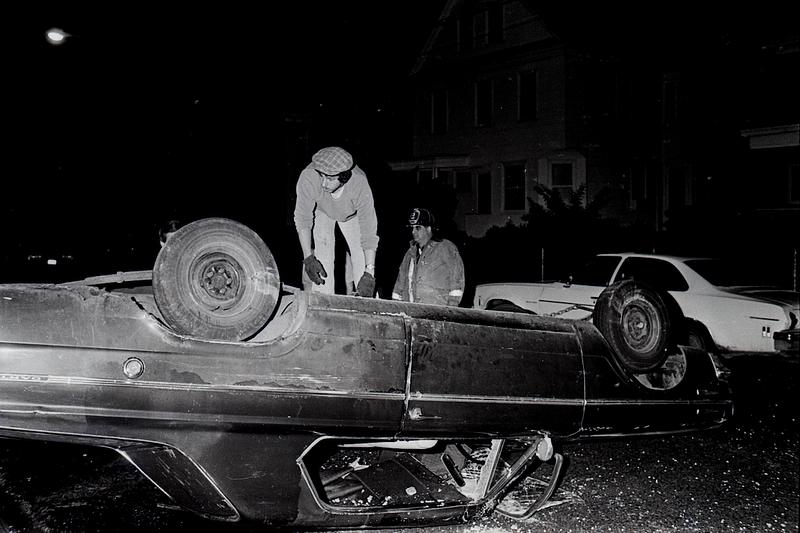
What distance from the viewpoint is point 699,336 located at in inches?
322

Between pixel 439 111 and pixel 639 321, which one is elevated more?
pixel 439 111

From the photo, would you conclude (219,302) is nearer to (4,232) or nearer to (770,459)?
(770,459)

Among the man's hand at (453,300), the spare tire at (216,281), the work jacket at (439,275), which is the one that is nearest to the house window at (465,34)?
the work jacket at (439,275)

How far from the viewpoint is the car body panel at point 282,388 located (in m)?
2.43

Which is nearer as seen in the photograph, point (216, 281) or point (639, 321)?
point (216, 281)

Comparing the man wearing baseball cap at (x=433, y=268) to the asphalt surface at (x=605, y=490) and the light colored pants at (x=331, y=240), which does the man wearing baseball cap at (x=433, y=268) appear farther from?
the asphalt surface at (x=605, y=490)

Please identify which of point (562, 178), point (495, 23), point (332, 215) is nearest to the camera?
point (332, 215)

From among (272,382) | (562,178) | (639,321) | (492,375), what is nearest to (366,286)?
(492,375)

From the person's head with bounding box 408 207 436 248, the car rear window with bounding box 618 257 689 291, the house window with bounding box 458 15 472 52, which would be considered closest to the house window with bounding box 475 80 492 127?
the house window with bounding box 458 15 472 52

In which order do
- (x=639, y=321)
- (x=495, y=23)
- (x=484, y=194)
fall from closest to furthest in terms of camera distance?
(x=639, y=321)
(x=495, y=23)
(x=484, y=194)

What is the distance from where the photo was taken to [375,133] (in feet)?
89.2

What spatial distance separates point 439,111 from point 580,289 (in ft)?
53.4

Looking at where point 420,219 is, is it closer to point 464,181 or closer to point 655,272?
point 655,272

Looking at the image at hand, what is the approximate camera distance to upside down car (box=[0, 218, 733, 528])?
8.00ft
